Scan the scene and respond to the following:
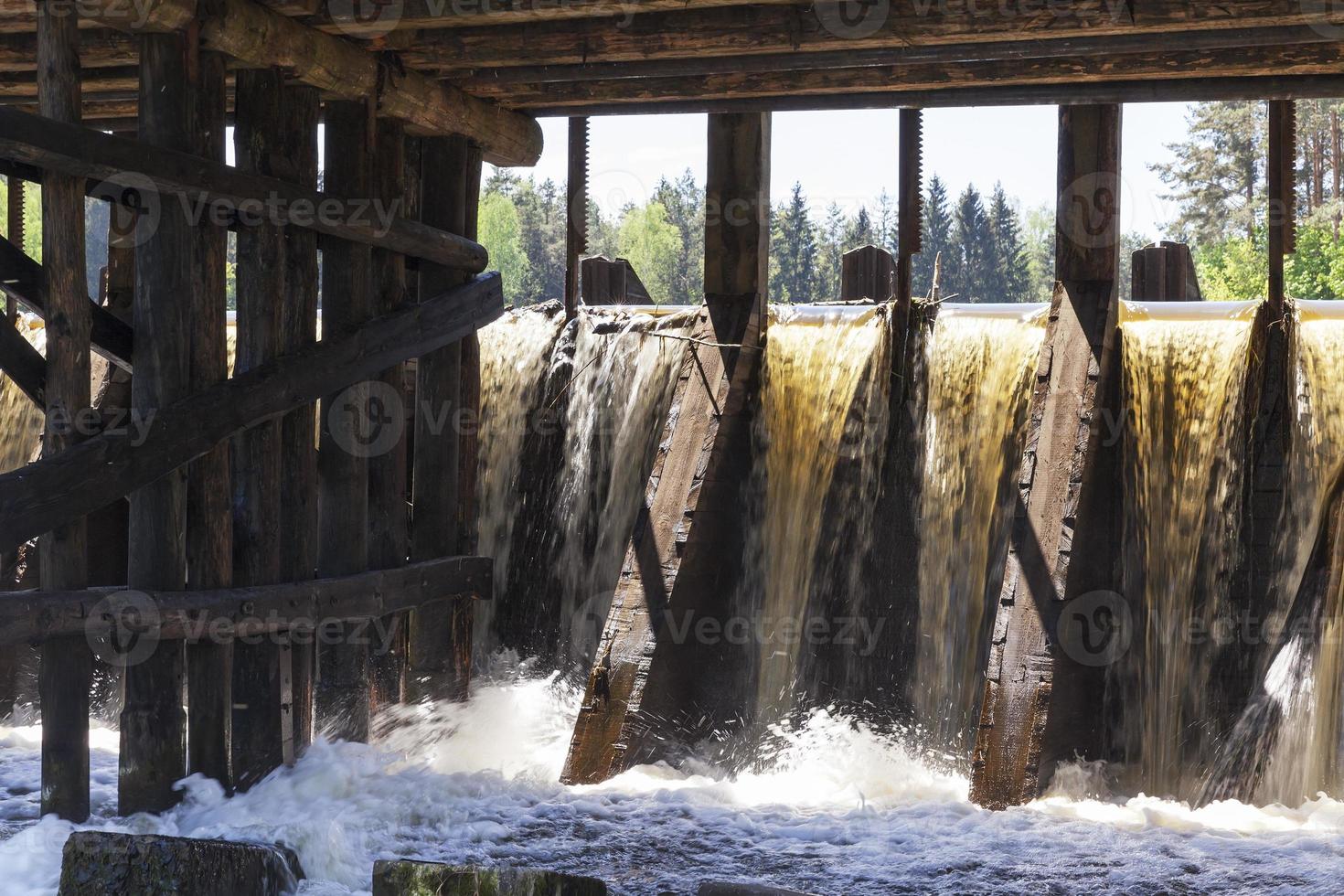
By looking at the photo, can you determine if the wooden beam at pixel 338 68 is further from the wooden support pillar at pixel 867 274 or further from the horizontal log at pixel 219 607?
the wooden support pillar at pixel 867 274

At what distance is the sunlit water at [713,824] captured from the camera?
638 centimetres

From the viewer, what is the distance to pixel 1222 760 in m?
8.06

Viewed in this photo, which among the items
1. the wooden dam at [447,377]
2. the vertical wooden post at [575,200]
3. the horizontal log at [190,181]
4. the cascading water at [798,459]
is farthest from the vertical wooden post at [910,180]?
the horizontal log at [190,181]

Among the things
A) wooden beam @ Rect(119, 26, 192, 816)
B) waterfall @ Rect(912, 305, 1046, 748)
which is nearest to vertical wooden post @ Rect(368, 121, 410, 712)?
wooden beam @ Rect(119, 26, 192, 816)

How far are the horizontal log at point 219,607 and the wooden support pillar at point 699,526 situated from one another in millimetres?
1292

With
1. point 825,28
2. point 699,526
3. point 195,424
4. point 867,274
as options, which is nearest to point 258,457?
point 195,424

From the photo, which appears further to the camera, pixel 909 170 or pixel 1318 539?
pixel 909 170

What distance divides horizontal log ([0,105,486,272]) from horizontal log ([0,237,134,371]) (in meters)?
0.48

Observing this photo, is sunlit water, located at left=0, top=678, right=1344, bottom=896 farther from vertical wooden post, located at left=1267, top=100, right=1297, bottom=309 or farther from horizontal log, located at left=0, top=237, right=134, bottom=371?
vertical wooden post, located at left=1267, top=100, right=1297, bottom=309

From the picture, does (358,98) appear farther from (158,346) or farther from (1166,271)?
(1166,271)

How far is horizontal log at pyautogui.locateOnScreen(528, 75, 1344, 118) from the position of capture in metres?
7.71

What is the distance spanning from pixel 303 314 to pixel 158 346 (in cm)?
108

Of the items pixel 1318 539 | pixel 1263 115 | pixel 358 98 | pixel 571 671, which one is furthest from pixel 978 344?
pixel 1263 115

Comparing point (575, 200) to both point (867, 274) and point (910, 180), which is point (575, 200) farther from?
point (867, 274)
